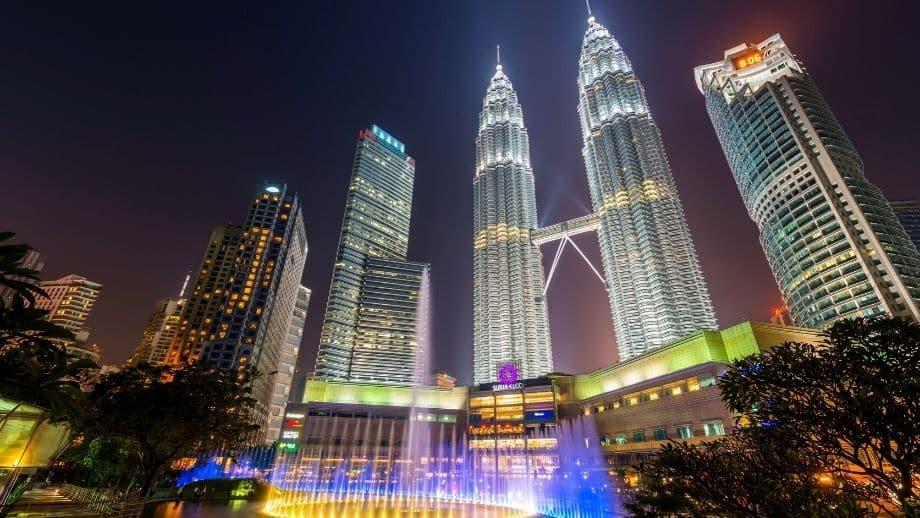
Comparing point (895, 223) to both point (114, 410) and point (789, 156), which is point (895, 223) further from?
point (114, 410)

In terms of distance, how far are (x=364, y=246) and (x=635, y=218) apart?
10196cm

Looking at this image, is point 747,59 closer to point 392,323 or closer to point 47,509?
point 392,323

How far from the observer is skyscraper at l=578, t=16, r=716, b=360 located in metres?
103

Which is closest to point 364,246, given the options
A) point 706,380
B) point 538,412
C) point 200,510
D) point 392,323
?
point 392,323

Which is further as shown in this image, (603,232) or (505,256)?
(505,256)

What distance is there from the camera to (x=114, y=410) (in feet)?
72.9

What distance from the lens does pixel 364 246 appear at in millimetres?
167625

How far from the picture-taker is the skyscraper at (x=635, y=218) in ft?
338

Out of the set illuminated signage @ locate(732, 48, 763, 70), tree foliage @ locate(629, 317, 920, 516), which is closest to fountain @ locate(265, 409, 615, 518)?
tree foliage @ locate(629, 317, 920, 516)

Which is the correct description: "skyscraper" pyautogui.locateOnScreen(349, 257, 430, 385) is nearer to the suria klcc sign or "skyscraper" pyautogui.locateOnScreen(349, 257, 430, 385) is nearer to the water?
the suria klcc sign

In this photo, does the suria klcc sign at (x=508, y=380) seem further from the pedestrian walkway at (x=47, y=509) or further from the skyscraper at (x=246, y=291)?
the pedestrian walkway at (x=47, y=509)

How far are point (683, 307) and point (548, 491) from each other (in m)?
66.1

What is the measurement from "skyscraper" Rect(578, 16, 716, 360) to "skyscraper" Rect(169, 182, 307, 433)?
98.2 meters

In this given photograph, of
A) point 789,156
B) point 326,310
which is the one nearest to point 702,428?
point 789,156
